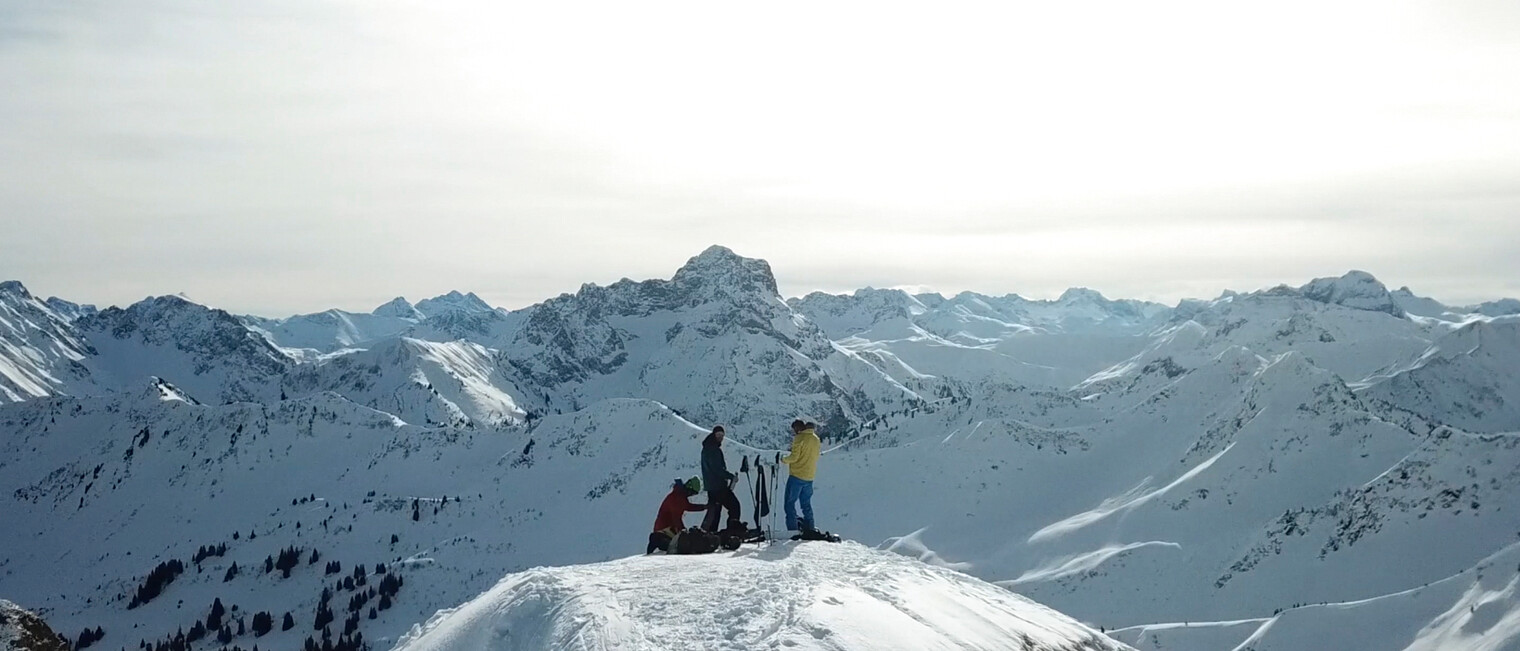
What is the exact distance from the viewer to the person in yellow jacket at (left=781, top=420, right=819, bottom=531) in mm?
26172

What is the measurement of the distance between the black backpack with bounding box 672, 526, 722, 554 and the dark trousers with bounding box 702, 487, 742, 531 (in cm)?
187

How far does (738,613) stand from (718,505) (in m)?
9.60

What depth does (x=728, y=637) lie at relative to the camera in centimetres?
1591

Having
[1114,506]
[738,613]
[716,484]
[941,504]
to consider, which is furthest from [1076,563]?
[738,613]

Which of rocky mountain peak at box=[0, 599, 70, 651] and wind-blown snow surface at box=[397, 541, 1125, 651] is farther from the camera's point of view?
rocky mountain peak at box=[0, 599, 70, 651]

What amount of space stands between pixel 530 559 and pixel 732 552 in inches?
3394

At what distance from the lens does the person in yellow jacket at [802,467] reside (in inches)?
1030

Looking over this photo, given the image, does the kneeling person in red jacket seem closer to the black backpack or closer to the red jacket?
the red jacket

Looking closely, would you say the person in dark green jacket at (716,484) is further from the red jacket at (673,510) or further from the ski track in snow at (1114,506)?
the ski track in snow at (1114,506)

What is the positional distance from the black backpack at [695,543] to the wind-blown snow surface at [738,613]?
205 cm

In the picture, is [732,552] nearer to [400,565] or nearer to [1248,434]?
[400,565]

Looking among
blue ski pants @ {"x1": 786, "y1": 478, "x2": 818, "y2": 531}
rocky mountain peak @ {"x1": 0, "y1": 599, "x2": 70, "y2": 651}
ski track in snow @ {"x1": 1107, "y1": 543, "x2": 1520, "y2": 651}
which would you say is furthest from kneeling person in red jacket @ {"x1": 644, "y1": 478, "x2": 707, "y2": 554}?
ski track in snow @ {"x1": 1107, "y1": 543, "x2": 1520, "y2": 651}

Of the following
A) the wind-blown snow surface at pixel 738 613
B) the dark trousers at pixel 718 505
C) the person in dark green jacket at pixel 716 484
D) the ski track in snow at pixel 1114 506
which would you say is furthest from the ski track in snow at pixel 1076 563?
the wind-blown snow surface at pixel 738 613

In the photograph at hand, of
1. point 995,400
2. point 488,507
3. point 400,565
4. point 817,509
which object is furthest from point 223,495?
point 995,400
